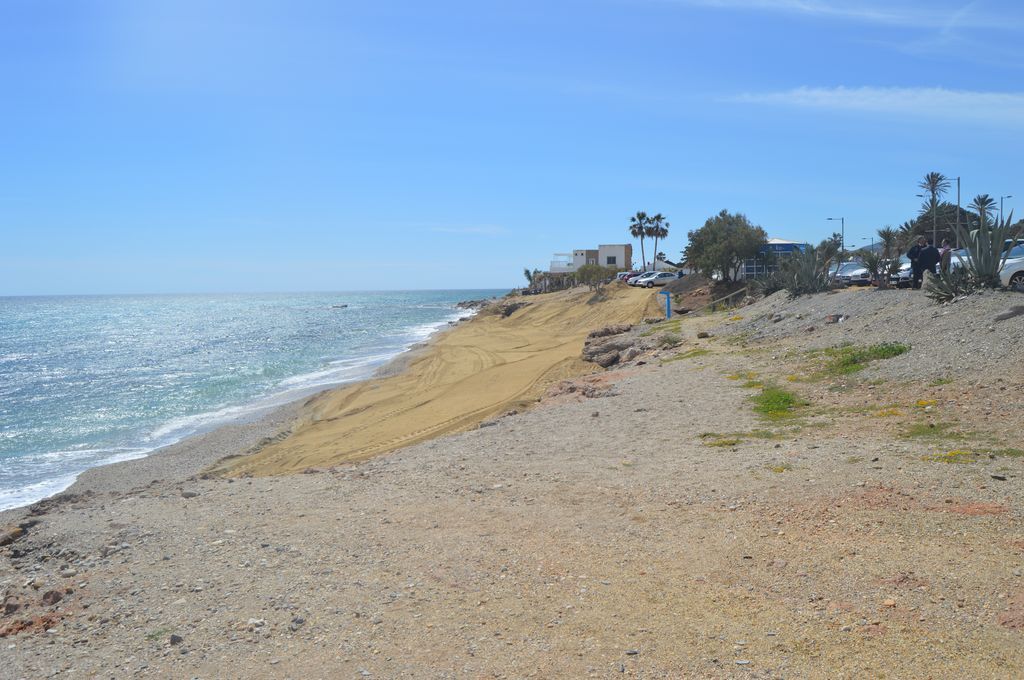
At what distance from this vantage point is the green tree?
1523 inches

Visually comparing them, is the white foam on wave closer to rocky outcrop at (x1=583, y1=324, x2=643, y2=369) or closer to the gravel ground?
rocky outcrop at (x1=583, y1=324, x2=643, y2=369)

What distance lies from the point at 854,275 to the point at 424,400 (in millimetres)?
20358

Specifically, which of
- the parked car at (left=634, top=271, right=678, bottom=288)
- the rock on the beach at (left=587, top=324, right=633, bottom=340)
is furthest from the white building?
the rock on the beach at (left=587, top=324, right=633, bottom=340)

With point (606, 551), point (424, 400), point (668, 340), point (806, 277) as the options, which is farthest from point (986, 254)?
point (424, 400)

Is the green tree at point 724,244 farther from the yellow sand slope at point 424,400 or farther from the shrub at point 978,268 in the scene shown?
the shrub at point 978,268

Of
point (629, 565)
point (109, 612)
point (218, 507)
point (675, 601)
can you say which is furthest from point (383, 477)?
point (675, 601)

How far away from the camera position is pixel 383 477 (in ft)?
34.5

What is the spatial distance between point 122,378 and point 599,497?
114 ft

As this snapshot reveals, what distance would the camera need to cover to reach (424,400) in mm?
22234

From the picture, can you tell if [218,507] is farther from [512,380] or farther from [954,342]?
[512,380]

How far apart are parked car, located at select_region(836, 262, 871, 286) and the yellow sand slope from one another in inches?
417

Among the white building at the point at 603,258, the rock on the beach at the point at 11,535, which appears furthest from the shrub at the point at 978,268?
the white building at the point at 603,258

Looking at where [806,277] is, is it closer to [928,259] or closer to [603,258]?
[928,259]

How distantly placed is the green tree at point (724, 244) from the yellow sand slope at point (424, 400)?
405 cm
